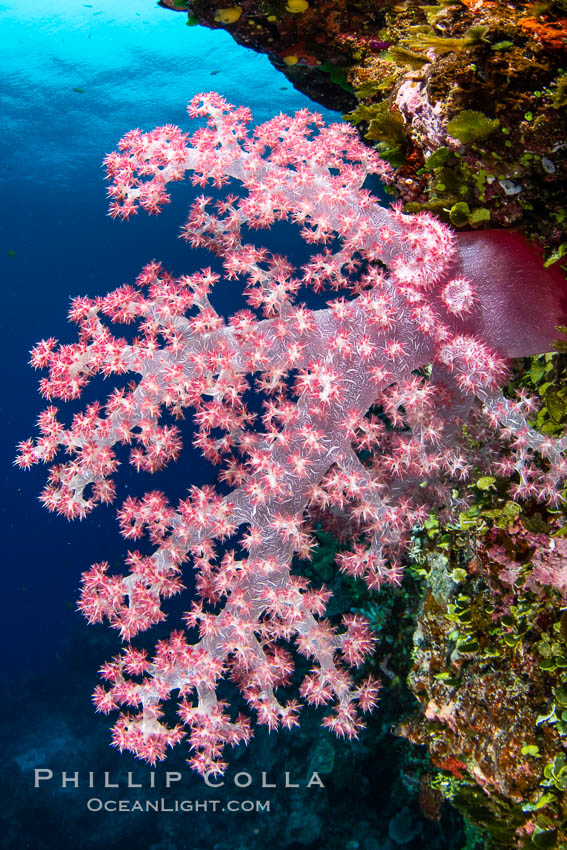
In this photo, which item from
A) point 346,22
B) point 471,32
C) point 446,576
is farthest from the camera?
point 346,22

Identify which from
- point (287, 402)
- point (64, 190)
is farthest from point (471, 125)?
point (64, 190)

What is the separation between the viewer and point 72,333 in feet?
18.1

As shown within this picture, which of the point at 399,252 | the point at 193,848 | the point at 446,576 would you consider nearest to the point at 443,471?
the point at 446,576

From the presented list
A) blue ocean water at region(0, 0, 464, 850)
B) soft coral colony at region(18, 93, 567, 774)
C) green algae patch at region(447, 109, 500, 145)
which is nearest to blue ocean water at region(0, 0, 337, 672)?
blue ocean water at region(0, 0, 464, 850)

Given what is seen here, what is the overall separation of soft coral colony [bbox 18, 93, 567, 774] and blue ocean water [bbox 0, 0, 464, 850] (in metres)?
2.29

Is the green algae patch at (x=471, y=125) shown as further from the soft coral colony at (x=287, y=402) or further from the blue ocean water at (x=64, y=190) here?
the blue ocean water at (x=64, y=190)

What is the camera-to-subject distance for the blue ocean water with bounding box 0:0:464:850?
17.3 feet

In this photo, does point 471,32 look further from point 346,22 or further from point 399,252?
point 346,22

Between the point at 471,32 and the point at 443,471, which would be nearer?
the point at 471,32

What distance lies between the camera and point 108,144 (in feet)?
18.6

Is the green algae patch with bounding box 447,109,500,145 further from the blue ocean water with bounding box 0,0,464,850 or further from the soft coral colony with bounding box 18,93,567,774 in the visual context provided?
the blue ocean water with bounding box 0,0,464,850

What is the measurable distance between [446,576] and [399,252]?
257 cm

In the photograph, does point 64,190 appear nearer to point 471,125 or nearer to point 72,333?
point 72,333

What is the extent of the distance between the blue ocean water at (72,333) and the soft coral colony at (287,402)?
7.51 feet
